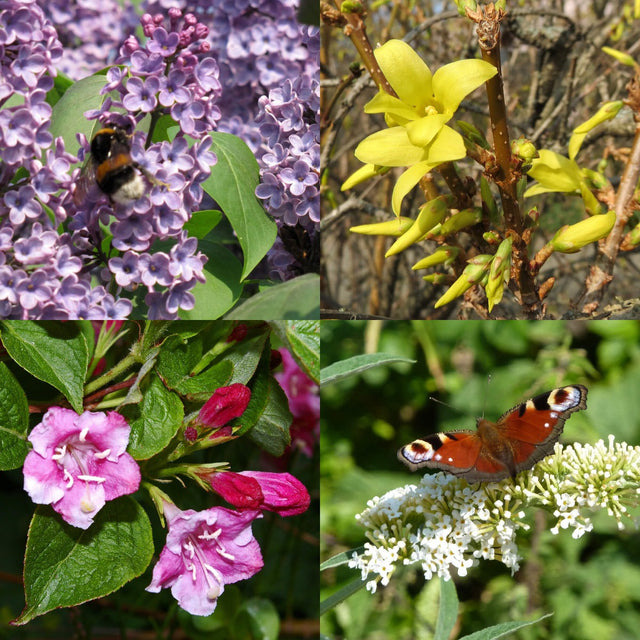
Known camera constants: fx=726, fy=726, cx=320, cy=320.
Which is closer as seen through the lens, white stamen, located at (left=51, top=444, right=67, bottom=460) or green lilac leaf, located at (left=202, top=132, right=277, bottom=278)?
white stamen, located at (left=51, top=444, right=67, bottom=460)

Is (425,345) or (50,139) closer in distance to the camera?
(50,139)

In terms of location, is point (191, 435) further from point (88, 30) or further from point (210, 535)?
point (88, 30)

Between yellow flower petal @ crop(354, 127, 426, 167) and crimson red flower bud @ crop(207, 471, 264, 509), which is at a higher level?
yellow flower petal @ crop(354, 127, 426, 167)

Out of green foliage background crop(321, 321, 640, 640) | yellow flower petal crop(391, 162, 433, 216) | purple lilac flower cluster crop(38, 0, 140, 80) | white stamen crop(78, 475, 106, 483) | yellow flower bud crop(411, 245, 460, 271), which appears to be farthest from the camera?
purple lilac flower cluster crop(38, 0, 140, 80)

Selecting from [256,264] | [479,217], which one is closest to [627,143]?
[479,217]

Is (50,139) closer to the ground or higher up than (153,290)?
higher up

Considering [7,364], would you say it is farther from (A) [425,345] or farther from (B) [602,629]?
(B) [602,629]

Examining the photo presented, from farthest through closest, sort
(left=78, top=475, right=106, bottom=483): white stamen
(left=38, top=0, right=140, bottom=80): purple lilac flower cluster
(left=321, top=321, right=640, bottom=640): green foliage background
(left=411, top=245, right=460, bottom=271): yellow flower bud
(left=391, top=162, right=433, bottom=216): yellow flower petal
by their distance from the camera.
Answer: (left=38, top=0, right=140, bottom=80): purple lilac flower cluster < (left=321, top=321, right=640, bottom=640): green foliage background < (left=411, top=245, right=460, bottom=271): yellow flower bud < (left=391, top=162, right=433, bottom=216): yellow flower petal < (left=78, top=475, right=106, bottom=483): white stamen

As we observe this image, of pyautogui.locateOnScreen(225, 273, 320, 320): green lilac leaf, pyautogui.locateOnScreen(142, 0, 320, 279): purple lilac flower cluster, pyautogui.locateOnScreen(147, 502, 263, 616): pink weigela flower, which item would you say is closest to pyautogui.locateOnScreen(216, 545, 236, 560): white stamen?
pyautogui.locateOnScreen(147, 502, 263, 616): pink weigela flower

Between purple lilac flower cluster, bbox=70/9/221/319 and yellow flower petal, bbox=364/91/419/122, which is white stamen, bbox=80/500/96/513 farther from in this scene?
yellow flower petal, bbox=364/91/419/122
